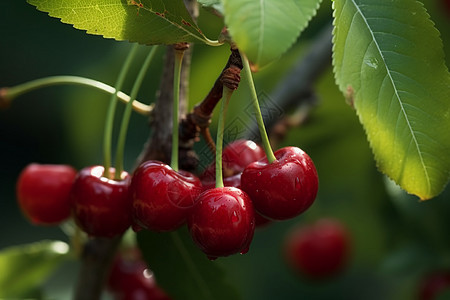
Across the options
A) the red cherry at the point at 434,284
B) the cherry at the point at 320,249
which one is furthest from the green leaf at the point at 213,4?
the cherry at the point at 320,249

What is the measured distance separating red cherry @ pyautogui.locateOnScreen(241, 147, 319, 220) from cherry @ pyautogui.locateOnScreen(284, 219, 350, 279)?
163 centimetres

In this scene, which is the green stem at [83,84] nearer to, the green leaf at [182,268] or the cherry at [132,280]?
the green leaf at [182,268]

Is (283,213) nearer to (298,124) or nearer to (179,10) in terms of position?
(179,10)

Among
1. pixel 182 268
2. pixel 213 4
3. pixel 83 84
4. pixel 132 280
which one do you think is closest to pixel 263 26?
pixel 213 4

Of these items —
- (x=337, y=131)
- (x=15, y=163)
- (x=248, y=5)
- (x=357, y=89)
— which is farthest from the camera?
(x=15, y=163)

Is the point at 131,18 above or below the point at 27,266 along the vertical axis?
above

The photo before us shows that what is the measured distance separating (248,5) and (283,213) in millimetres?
337

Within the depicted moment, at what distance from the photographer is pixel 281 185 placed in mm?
968

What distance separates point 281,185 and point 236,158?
24 centimetres

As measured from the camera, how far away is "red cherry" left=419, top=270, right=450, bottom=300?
5.72 feet

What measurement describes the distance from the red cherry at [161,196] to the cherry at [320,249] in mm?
1654

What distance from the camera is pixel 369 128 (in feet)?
3.16

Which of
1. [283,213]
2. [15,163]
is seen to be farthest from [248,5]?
[15,163]

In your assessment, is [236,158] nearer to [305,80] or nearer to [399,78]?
[399,78]
